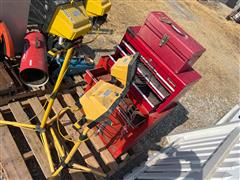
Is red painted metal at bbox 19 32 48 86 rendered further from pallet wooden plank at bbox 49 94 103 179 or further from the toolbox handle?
the toolbox handle

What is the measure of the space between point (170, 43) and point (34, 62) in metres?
1.85

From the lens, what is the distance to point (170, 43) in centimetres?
386

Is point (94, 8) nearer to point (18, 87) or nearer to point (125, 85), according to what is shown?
point (125, 85)

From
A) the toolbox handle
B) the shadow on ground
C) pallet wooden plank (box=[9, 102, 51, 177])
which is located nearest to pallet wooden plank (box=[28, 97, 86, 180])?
pallet wooden plank (box=[9, 102, 51, 177])

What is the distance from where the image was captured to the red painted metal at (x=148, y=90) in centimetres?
382

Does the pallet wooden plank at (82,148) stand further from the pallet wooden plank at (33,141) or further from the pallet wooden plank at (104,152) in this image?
the pallet wooden plank at (33,141)

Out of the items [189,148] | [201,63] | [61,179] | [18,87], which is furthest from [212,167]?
[201,63]

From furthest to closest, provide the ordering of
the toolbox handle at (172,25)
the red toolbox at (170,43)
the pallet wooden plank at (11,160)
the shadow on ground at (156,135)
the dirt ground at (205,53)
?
the dirt ground at (205,53)
the shadow on ground at (156,135)
the toolbox handle at (172,25)
the red toolbox at (170,43)
the pallet wooden plank at (11,160)

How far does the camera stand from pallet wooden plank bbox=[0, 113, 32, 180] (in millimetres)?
3308

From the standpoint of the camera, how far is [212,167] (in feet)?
9.69

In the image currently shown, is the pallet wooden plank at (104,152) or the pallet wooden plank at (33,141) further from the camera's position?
the pallet wooden plank at (104,152)

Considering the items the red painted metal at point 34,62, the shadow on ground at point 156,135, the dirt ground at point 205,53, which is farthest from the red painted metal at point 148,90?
the dirt ground at point 205,53

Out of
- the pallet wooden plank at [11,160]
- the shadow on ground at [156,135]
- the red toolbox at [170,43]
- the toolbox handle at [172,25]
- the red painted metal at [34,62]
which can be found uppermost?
the toolbox handle at [172,25]

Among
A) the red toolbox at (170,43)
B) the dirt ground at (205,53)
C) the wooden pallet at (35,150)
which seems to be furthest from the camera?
the dirt ground at (205,53)
